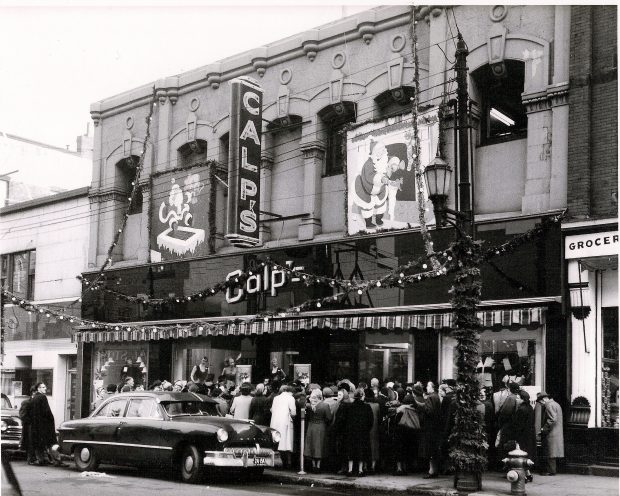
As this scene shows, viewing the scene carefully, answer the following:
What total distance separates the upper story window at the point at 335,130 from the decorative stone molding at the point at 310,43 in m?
1.54

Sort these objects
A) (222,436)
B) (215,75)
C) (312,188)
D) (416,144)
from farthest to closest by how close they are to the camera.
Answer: (215,75)
(312,188)
(416,144)
(222,436)

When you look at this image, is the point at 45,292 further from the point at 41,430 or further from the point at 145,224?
the point at 41,430

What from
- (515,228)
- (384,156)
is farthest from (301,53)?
(515,228)

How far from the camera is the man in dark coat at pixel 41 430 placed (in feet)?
54.8

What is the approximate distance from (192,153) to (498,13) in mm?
10495

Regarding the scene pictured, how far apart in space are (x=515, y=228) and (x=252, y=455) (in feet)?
23.1

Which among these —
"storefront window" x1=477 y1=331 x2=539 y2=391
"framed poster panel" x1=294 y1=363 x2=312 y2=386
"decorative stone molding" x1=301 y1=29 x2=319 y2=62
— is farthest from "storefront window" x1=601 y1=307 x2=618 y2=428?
"decorative stone molding" x1=301 y1=29 x2=319 y2=62

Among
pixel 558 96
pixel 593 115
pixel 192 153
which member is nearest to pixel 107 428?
pixel 192 153

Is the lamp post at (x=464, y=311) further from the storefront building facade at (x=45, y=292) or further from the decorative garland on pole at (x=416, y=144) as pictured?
the storefront building facade at (x=45, y=292)

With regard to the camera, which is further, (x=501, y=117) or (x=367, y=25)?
(x=367, y=25)

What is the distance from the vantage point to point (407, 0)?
58.0 feet

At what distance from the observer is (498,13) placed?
17.5 m

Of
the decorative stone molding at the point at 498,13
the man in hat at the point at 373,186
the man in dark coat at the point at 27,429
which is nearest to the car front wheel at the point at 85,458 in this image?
the man in dark coat at the point at 27,429

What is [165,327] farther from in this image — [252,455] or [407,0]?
[407,0]
